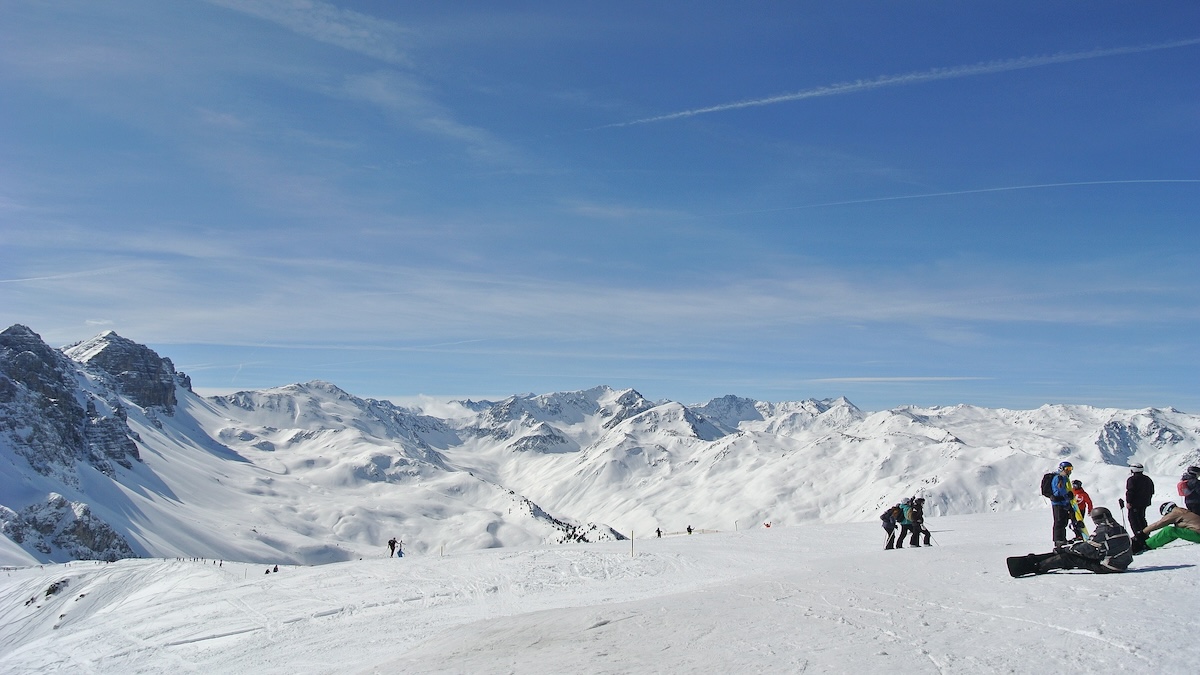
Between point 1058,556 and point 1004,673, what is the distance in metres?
6.77

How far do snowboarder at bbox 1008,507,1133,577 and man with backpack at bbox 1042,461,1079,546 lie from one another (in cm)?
323

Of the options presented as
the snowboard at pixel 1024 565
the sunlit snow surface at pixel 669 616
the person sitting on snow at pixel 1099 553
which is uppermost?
the person sitting on snow at pixel 1099 553

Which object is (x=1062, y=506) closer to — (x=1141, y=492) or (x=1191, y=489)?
(x=1141, y=492)

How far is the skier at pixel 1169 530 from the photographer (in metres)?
15.2

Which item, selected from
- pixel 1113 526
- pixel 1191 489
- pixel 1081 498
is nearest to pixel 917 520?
pixel 1081 498

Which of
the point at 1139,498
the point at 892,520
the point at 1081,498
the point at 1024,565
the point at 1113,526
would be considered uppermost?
the point at 1139,498

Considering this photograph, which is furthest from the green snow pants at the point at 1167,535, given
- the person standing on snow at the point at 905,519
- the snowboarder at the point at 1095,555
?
the person standing on snow at the point at 905,519

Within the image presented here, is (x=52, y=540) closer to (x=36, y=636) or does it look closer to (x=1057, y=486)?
(x=36, y=636)

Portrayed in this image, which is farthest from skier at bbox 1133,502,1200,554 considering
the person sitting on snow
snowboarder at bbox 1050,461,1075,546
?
the person sitting on snow

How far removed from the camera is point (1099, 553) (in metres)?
13.5

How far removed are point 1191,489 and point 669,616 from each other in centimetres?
1197

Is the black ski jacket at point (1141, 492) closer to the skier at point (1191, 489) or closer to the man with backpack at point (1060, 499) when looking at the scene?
the skier at point (1191, 489)

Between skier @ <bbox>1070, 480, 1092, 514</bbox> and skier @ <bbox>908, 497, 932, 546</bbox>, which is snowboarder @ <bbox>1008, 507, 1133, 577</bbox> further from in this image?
skier @ <bbox>908, 497, 932, 546</bbox>

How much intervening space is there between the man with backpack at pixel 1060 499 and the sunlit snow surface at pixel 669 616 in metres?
1.93
